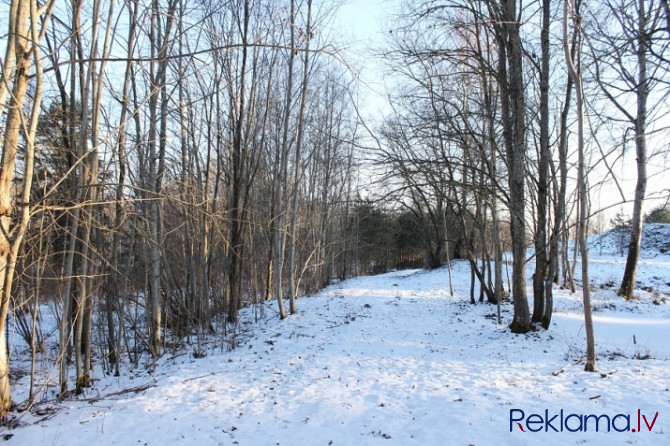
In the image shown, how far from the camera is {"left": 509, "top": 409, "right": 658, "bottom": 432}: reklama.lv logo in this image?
331 centimetres

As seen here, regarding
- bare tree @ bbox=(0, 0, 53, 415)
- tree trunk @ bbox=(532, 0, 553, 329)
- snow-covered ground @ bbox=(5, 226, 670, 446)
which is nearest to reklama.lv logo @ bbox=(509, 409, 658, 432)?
snow-covered ground @ bbox=(5, 226, 670, 446)

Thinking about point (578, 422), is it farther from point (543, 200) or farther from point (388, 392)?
point (543, 200)

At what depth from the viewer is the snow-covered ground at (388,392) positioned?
355 centimetres

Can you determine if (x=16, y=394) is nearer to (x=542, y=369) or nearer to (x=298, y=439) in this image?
(x=298, y=439)

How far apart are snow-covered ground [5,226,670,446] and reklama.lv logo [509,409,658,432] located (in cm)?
1

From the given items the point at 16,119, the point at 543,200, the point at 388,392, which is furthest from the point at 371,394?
the point at 543,200

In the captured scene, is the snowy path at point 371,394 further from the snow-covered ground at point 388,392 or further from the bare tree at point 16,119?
the bare tree at point 16,119

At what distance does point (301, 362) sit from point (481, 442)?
142 inches

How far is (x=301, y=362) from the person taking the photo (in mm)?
6336

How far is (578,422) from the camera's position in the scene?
3463mm

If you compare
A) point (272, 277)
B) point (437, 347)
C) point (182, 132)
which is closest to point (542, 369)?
point (437, 347)

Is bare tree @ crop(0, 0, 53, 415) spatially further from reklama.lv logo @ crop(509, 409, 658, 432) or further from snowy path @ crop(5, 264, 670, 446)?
reklama.lv logo @ crop(509, 409, 658, 432)

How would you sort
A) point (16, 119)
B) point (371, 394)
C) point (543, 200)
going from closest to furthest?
point (16, 119)
point (371, 394)
point (543, 200)

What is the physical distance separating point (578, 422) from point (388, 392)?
6.61 ft
